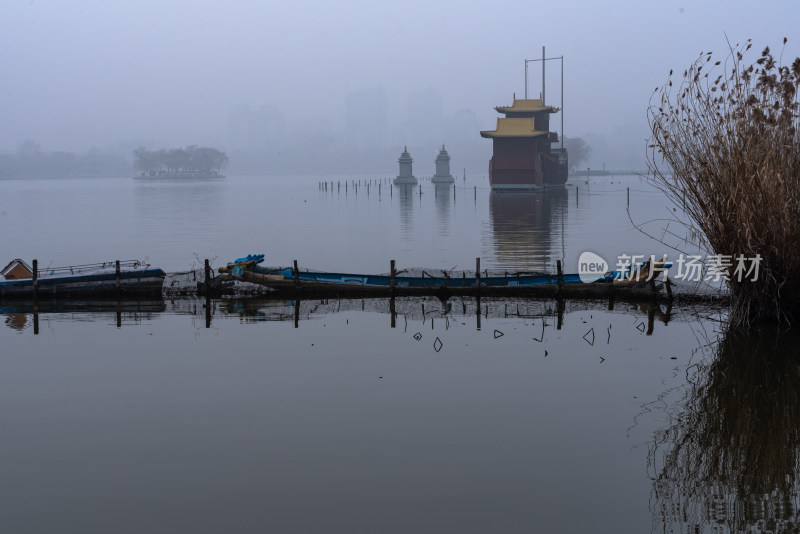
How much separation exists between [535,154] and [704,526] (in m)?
90.8

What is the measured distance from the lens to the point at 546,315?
75.1 ft

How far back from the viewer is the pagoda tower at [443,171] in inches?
5910

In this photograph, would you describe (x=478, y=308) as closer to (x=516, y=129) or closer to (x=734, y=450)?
(x=734, y=450)

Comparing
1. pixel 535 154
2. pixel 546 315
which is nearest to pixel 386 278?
pixel 546 315

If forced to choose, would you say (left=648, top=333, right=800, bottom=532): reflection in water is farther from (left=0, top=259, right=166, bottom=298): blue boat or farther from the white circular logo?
(left=0, top=259, right=166, bottom=298): blue boat

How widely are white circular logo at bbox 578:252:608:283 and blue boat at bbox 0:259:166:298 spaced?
501 inches

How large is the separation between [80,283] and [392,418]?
1648 centimetres

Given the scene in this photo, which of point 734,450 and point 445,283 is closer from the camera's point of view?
point 734,450

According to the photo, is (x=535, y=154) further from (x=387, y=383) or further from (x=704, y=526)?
(x=704, y=526)

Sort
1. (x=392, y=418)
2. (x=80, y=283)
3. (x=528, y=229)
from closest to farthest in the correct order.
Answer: (x=392, y=418), (x=80, y=283), (x=528, y=229)

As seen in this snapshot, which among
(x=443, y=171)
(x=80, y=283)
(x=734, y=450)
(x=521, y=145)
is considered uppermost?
(x=443, y=171)

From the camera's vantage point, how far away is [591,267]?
27.7m

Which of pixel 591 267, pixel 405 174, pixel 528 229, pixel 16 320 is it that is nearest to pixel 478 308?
pixel 591 267

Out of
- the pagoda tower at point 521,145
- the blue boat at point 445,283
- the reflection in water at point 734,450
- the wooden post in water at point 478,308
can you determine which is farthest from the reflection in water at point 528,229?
the reflection in water at point 734,450
